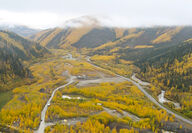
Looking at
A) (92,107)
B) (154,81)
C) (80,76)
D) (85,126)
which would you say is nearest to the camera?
(85,126)

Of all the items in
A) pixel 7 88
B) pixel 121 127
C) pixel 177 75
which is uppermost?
pixel 177 75

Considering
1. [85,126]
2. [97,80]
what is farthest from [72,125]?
[97,80]

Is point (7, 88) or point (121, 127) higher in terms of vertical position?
point (7, 88)

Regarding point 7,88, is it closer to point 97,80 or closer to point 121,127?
point 97,80

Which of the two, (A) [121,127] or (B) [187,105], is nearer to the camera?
(A) [121,127]

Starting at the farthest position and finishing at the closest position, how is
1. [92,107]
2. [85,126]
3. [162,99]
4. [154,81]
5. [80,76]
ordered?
[80,76], [154,81], [162,99], [92,107], [85,126]

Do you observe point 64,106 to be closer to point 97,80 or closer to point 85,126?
point 85,126

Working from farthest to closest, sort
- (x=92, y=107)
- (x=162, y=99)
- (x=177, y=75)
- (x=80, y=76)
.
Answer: (x=80, y=76), (x=177, y=75), (x=162, y=99), (x=92, y=107)

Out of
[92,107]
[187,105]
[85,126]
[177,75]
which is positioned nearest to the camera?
[85,126]

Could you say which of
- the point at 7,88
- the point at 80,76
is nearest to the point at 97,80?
the point at 80,76
